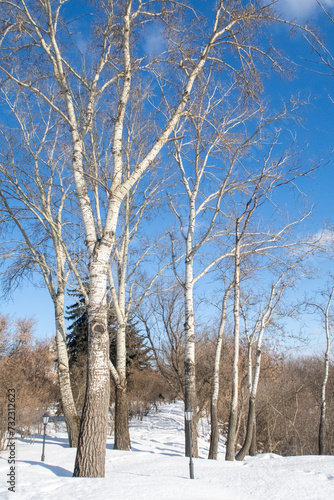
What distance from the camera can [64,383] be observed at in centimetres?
Answer: 1002

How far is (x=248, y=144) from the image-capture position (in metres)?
8.71

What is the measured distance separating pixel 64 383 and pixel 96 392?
560cm

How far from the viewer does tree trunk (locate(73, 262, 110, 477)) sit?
4.79m

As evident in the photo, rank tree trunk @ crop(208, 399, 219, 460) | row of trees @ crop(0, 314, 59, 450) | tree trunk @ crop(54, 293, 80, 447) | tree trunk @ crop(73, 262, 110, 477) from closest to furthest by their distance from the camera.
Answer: tree trunk @ crop(73, 262, 110, 477) → tree trunk @ crop(54, 293, 80, 447) → tree trunk @ crop(208, 399, 219, 460) → row of trees @ crop(0, 314, 59, 450)

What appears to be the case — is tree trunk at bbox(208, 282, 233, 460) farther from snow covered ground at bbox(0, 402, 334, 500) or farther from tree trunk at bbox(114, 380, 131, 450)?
snow covered ground at bbox(0, 402, 334, 500)

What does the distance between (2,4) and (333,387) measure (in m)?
29.5

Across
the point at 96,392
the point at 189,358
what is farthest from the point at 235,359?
the point at 96,392

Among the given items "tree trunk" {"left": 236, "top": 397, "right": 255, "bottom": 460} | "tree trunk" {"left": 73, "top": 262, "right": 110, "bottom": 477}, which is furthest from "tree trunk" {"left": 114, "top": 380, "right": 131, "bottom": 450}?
"tree trunk" {"left": 73, "top": 262, "right": 110, "bottom": 477}

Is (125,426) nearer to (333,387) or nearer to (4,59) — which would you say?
(4,59)

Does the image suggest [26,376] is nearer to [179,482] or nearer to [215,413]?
[215,413]

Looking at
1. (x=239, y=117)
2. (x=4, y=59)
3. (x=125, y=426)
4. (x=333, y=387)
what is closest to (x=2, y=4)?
(x=4, y=59)

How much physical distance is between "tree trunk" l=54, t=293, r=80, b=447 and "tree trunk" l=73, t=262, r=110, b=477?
17.3 ft

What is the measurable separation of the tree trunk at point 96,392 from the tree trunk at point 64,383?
5.27m

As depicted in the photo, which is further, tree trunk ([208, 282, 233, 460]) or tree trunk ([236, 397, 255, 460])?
tree trunk ([236, 397, 255, 460])
